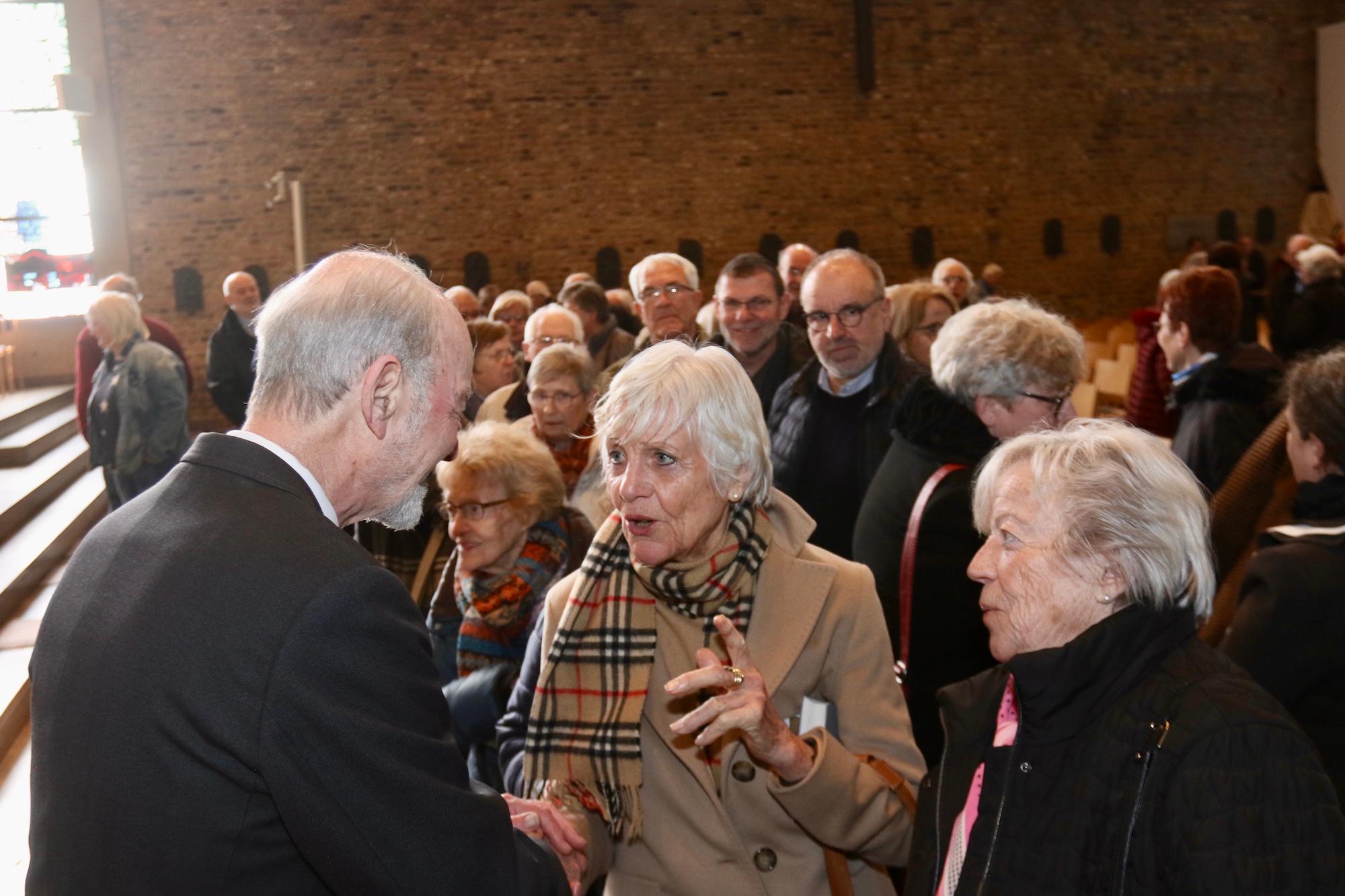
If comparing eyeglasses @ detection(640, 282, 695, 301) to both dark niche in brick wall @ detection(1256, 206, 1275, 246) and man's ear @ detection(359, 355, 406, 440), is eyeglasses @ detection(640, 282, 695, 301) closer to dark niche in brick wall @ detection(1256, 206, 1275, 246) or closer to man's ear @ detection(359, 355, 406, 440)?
man's ear @ detection(359, 355, 406, 440)

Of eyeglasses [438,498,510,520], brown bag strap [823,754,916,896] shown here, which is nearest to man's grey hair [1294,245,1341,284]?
eyeglasses [438,498,510,520]

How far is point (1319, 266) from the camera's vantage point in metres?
8.15

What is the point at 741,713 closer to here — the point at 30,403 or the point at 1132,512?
the point at 1132,512

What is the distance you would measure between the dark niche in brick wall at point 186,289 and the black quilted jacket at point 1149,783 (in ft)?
41.4

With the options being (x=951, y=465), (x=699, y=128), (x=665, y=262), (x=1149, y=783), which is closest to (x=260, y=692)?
(x=1149, y=783)

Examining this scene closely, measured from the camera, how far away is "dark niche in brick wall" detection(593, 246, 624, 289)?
13789mm

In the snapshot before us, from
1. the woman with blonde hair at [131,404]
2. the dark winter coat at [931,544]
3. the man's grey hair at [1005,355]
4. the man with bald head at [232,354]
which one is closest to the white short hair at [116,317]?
the woman with blonde hair at [131,404]

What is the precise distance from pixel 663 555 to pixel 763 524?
0.68ft

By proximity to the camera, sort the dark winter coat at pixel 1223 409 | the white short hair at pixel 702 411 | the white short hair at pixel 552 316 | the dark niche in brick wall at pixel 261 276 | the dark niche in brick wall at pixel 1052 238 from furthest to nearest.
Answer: the dark niche in brick wall at pixel 1052 238, the dark niche in brick wall at pixel 261 276, the white short hair at pixel 552 316, the dark winter coat at pixel 1223 409, the white short hair at pixel 702 411

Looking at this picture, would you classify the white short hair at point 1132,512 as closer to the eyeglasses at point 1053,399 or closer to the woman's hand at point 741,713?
the woman's hand at point 741,713

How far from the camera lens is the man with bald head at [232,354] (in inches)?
378

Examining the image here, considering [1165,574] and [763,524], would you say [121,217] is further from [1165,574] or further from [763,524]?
[1165,574]

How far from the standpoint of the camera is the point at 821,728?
6.31ft

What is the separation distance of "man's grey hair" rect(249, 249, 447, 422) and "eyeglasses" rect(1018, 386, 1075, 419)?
1661mm
